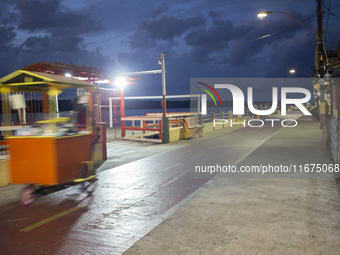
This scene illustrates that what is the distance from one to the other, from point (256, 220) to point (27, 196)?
4.16 meters

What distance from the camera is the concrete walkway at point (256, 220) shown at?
→ 3.62m

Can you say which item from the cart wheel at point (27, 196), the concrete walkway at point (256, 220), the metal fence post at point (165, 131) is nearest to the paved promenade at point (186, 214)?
the concrete walkway at point (256, 220)

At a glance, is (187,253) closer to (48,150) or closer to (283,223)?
(283,223)

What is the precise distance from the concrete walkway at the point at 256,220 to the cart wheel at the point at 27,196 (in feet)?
9.25

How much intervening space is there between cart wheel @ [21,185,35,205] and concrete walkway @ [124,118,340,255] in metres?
2.82

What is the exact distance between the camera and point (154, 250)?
3.58 m

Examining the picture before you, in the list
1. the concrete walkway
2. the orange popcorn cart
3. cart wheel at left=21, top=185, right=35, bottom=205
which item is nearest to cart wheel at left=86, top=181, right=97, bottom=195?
the orange popcorn cart

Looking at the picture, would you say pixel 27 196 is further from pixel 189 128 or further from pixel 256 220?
pixel 189 128

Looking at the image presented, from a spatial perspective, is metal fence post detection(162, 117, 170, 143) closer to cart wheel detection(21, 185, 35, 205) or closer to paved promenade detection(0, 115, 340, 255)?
paved promenade detection(0, 115, 340, 255)

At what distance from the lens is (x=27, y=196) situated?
222 inches

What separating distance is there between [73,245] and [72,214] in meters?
1.22

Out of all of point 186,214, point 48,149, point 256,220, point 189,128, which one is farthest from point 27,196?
point 189,128

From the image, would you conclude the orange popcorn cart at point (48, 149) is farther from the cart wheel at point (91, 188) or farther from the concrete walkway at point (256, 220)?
the concrete walkway at point (256, 220)

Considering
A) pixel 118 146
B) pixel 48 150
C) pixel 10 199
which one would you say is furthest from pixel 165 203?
pixel 118 146
